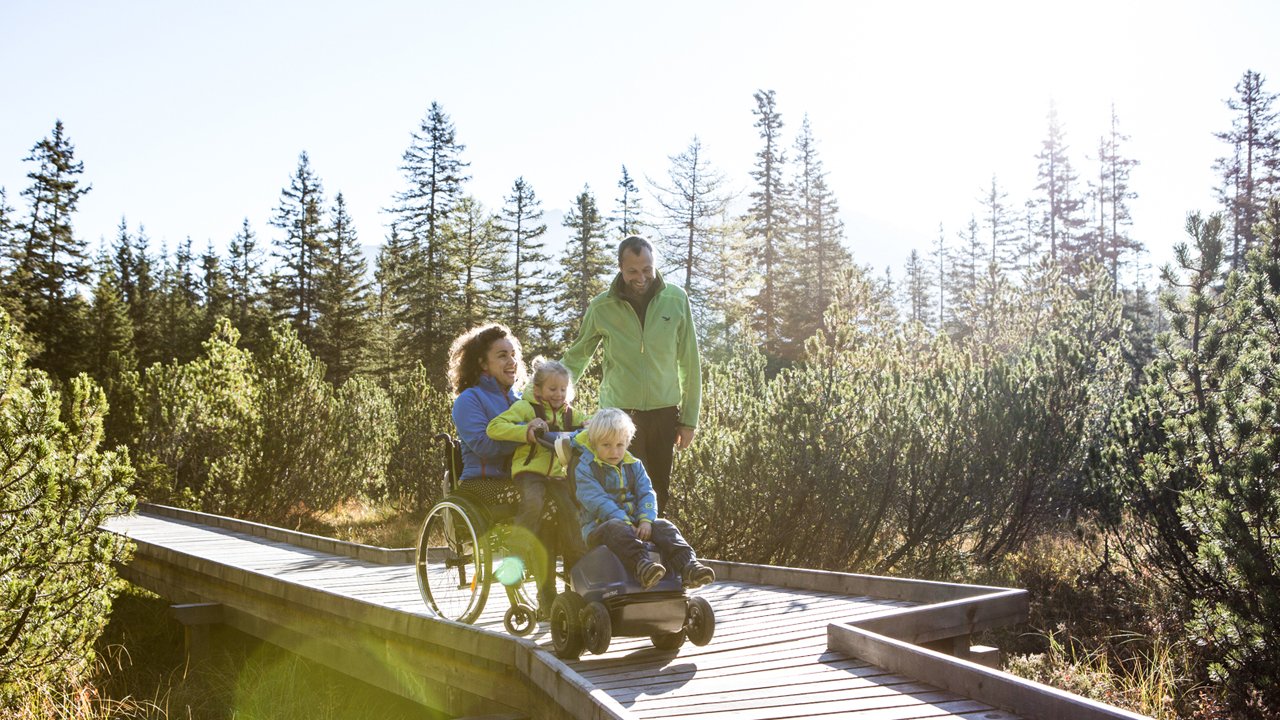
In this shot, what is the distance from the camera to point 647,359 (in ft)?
18.4

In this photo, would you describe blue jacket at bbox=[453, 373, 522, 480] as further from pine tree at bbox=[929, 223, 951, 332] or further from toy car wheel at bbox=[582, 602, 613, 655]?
pine tree at bbox=[929, 223, 951, 332]

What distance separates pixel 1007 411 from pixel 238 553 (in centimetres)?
729

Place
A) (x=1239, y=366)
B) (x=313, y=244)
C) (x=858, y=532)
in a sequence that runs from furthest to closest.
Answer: (x=313, y=244) < (x=858, y=532) < (x=1239, y=366)

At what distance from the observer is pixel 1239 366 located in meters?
5.43

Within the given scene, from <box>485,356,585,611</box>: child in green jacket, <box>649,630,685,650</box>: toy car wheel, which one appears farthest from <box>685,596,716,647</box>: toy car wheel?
<box>485,356,585,611</box>: child in green jacket

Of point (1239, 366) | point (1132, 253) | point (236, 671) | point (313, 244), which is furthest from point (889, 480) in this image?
A: point (1132, 253)

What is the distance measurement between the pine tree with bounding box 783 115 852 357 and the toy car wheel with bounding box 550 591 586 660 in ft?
127

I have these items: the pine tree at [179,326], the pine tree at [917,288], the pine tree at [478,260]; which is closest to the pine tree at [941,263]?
the pine tree at [917,288]

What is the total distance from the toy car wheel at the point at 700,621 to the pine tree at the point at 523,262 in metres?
40.6

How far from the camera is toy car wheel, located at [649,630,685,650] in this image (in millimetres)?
4430

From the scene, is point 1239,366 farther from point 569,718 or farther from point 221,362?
point 221,362

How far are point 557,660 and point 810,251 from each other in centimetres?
4689

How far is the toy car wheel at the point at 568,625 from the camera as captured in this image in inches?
165

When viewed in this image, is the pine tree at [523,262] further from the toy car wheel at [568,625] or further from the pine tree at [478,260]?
the toy car wheel at [568,625]
